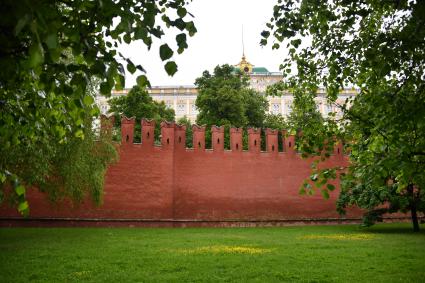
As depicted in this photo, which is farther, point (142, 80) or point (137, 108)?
point (137, 108)

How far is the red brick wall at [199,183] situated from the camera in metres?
19.4

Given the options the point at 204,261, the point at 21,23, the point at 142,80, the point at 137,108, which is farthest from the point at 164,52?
the point at 137,108

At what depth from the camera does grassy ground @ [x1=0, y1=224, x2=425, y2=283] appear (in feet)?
24.5

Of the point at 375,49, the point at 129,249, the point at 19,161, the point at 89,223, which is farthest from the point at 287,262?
the point at 89,223

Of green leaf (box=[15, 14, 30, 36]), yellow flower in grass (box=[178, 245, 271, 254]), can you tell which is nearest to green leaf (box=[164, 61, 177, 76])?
green leaf (box=[15, 14, 30, 36])

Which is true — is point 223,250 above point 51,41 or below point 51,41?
below

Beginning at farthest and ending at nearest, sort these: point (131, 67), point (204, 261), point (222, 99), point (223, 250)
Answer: point (222, 99)
point (223, 250)
point (204, 261)
point (131, 67)

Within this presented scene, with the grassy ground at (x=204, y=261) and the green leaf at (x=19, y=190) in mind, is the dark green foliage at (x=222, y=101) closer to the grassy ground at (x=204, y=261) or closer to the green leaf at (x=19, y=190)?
the grassy ground at (x=204, y=261)

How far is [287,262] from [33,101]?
6.82 meters

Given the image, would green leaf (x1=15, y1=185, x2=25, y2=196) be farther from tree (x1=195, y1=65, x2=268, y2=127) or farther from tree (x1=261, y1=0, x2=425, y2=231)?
tree (x1=195, y1=65, x2=268, y2=127)

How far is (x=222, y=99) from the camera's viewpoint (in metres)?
31.9

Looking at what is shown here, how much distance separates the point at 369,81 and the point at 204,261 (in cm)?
527

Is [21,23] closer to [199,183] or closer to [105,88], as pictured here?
[105,88]

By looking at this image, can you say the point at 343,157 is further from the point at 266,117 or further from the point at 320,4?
the point at 320,4
